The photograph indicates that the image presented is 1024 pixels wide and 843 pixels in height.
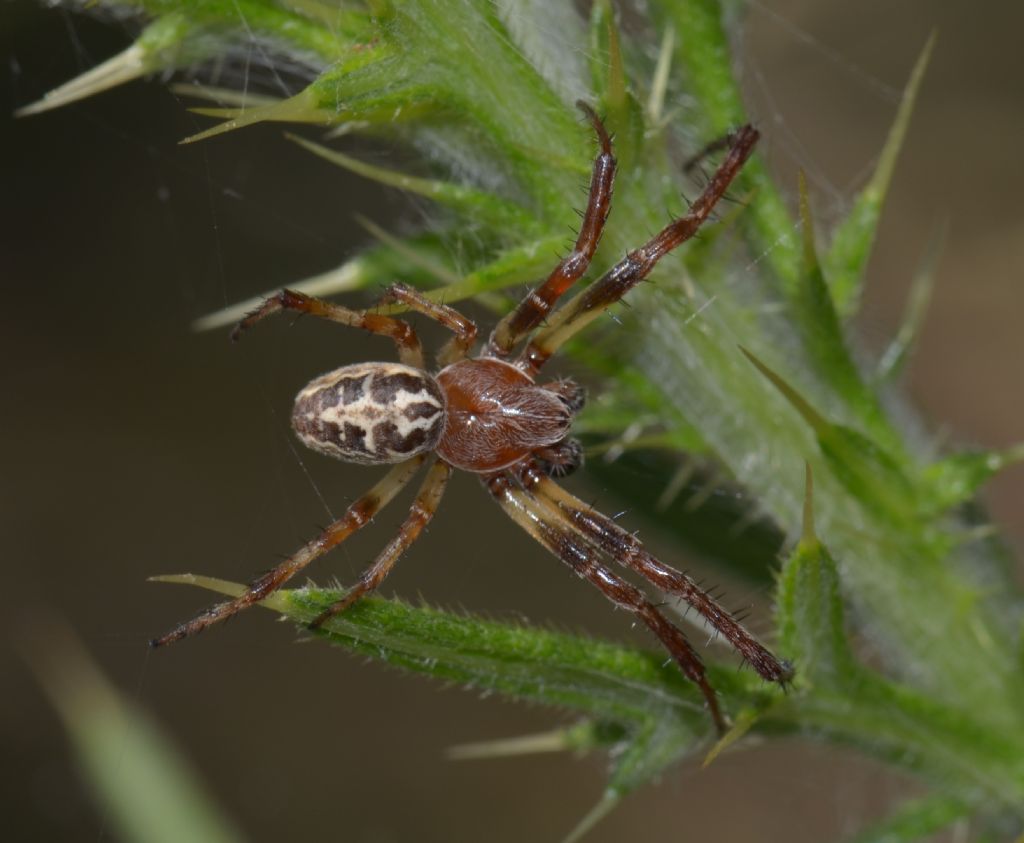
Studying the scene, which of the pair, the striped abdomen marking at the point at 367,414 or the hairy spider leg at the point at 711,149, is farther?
the striped abdomen marking at the point at 367,414

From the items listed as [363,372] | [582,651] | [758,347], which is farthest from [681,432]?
[363,372]

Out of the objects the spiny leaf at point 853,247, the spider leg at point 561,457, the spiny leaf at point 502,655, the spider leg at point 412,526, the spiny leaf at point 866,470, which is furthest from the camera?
the spider leg at point 561,457

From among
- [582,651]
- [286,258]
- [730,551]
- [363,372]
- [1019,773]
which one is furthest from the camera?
[286,258]

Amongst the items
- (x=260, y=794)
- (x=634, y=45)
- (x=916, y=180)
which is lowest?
(x=260, y=794)

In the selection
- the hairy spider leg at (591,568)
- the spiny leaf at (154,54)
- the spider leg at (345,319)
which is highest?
the spiny leaf at (154,54)

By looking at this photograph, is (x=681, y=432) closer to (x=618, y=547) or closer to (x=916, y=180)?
(x=618, y=547)

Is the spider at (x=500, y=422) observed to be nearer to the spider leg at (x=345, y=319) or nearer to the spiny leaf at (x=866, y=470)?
the spider leg at (x=345, y=319)

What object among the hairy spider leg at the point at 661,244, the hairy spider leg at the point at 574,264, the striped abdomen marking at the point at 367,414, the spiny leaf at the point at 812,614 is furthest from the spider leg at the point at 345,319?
the spiny leaf at the point at 812,614

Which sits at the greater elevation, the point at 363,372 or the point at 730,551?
the point at 363,372
